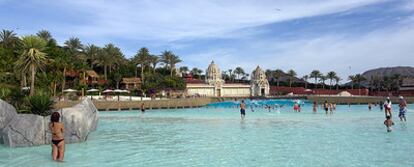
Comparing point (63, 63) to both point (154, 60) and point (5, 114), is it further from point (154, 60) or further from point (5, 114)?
point (5, 114)

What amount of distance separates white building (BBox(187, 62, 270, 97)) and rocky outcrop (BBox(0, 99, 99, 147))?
80.9 meters

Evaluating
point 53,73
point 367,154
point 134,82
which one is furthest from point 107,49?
point 367,154

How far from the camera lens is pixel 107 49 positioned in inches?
3310

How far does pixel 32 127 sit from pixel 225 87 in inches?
3400

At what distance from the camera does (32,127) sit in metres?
14.5

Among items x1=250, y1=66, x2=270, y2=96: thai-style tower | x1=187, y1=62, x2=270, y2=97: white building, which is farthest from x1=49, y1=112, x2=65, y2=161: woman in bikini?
x1=250, y1=66, x2=270, y2=96: thai-style tower

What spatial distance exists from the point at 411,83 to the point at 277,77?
41632mm

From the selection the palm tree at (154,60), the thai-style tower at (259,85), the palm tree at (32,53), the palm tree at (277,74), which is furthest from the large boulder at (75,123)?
the palm tree at (277,74)

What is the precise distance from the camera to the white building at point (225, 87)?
98.9 m

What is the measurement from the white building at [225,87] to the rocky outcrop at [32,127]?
80896 millimetres

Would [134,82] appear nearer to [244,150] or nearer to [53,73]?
[53,73]

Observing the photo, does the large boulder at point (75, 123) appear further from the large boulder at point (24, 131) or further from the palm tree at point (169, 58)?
the palm tree at point (169, 58)

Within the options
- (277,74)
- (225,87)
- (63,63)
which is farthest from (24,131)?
(277,74)

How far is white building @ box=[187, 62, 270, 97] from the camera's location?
98.9 meters
